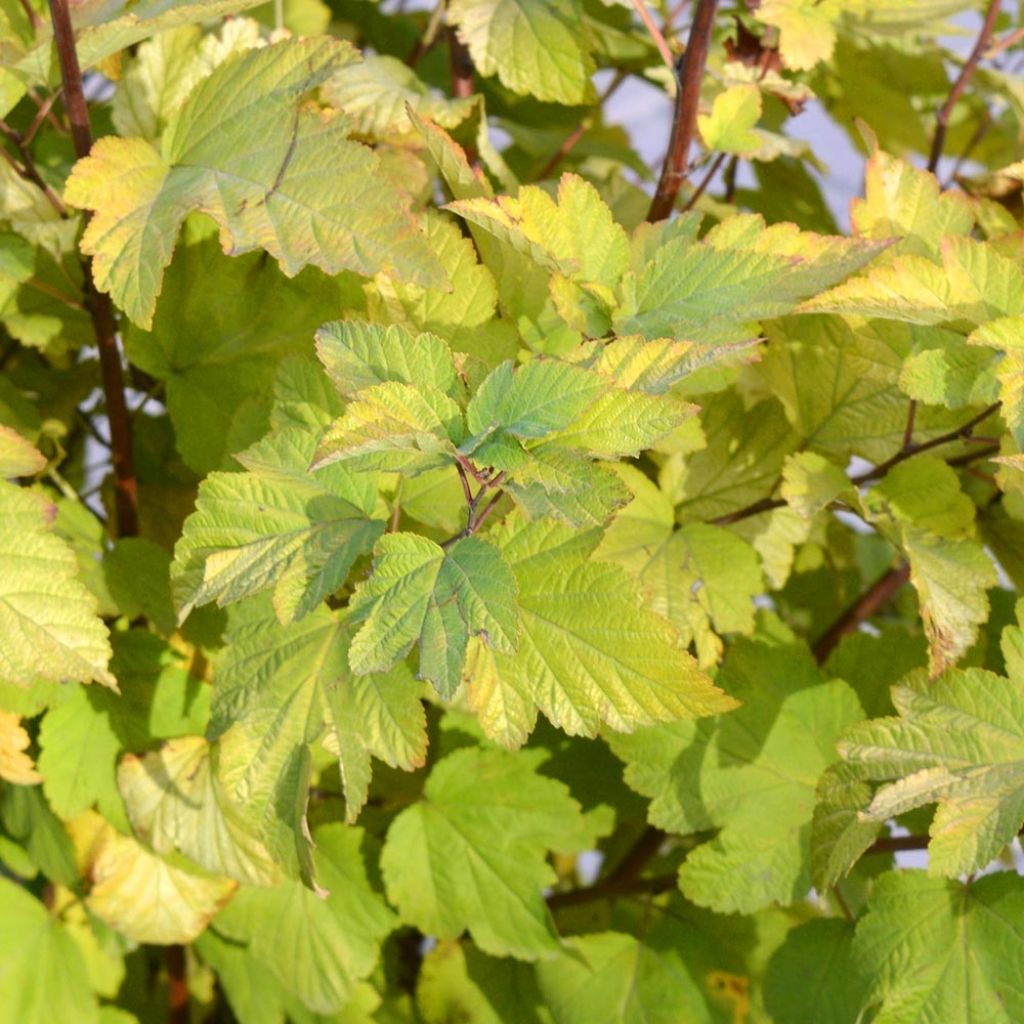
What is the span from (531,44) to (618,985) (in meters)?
0.53

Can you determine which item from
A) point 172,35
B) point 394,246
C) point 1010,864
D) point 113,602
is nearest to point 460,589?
point 394,246

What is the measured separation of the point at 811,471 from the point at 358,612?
25cm

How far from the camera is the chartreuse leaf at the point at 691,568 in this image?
0.58 m

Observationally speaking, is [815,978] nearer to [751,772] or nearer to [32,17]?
[751,772]

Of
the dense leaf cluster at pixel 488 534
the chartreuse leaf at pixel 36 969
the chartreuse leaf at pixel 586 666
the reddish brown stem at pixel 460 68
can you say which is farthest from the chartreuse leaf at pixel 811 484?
the chartreuse leaf at pixel 36 969

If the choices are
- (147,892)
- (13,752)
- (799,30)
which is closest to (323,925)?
(147,892)

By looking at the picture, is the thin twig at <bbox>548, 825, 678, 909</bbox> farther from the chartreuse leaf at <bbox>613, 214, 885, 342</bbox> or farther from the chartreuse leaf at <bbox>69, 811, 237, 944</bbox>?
the chartreuse leaf at <bbox>613, 214, 885, 342</bbox>

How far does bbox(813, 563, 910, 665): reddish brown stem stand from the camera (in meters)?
0.73

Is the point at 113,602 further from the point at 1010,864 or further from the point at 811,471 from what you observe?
the point at 1010,864

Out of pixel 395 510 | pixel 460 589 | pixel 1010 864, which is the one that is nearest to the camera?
pixel 460 589

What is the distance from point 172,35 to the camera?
636mm

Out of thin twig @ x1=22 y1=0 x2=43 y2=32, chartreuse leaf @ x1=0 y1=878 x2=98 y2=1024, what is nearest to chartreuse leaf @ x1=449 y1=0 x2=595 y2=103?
thin twig @ x1=22 y1=0 x2=43 y2=32

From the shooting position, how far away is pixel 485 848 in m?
0.68

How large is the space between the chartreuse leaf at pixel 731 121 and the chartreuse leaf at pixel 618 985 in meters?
0.44
